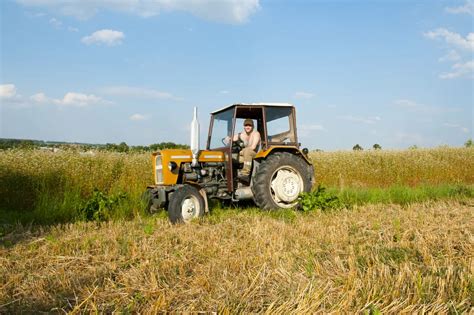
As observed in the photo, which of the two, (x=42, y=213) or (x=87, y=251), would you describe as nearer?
(x=87, y=251)

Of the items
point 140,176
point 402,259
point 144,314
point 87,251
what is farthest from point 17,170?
point 402,259

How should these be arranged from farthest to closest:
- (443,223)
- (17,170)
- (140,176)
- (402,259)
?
(140,176), (17,170), (443,223), (402,259)

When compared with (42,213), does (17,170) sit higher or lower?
higher

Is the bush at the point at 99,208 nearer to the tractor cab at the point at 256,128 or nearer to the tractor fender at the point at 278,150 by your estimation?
the tractor cab at the point at 256,128

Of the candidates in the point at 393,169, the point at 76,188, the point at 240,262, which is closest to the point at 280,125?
the point at 240,262

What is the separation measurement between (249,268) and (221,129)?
4.50 meters

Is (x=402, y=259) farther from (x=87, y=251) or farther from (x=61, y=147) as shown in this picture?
(x=61, y=147)

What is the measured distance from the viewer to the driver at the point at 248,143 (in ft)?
22.4

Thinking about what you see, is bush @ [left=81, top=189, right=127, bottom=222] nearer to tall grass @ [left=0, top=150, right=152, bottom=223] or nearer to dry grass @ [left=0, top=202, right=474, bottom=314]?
tall grass @ [left=0, top=150, right=152, bottom=223]

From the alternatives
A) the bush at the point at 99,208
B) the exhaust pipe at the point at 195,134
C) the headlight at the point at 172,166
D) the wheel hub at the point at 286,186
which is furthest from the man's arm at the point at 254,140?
the bush at the point at 99,208

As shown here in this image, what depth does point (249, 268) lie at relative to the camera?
2.95 metres

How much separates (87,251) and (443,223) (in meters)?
4.23

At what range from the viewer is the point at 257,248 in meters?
3.69

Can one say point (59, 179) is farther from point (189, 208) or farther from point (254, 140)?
point (254, 140)
